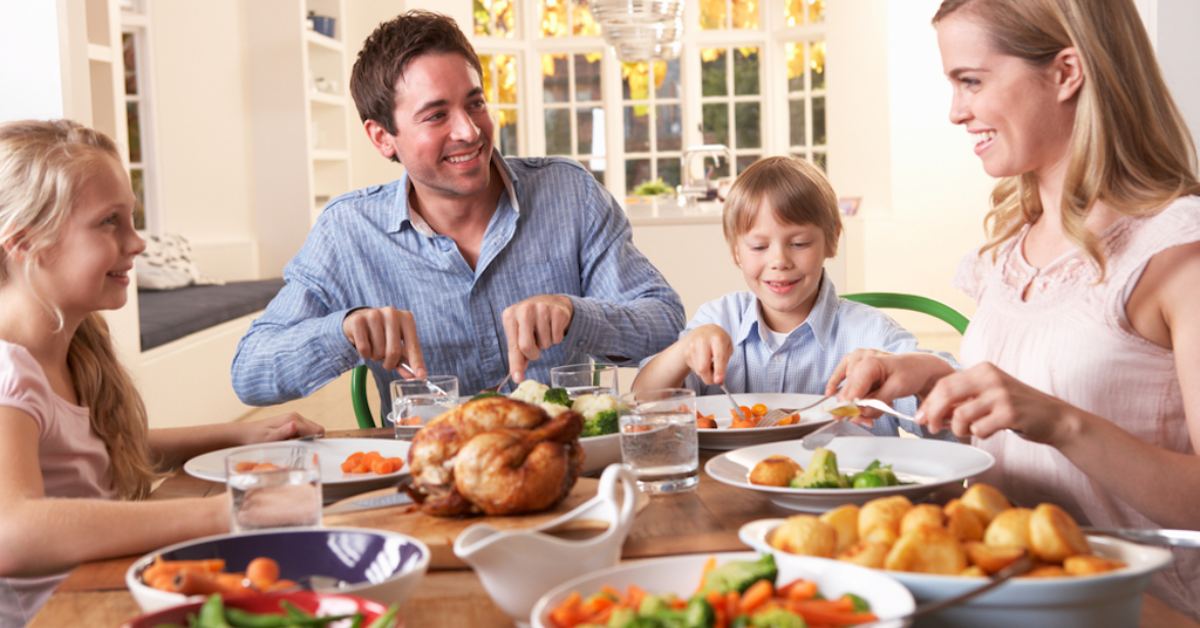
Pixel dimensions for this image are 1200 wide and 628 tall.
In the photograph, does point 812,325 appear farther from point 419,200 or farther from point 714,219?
point 714,219

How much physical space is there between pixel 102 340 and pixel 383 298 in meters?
0.63

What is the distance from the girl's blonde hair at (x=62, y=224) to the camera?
1672 millimetres

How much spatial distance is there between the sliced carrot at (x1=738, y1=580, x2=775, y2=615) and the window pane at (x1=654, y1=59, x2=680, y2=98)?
10595 millimetres

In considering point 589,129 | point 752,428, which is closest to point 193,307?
point 752,428

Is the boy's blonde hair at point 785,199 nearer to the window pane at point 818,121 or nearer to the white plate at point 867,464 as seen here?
the white plate at point 867,464

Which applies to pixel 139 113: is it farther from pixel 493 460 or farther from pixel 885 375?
pixel 493 460

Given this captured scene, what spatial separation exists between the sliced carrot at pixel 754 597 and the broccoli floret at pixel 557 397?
2.25 feet

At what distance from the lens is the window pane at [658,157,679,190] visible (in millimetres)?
11305

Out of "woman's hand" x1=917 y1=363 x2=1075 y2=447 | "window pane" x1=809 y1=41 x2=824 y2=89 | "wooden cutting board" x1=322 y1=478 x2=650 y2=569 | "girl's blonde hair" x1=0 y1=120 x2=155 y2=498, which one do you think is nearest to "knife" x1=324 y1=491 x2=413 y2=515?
"wooden cutting board" x1=322 y1=478 x2=650 y2=569

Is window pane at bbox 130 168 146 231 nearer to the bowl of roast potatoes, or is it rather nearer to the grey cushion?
the grey cushion

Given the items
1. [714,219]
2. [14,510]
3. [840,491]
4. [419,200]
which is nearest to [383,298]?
[419,200]

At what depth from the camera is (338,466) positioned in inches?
62.3

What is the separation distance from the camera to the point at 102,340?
1885mm

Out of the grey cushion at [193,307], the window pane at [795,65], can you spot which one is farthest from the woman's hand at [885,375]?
the window pane at [795,65]
